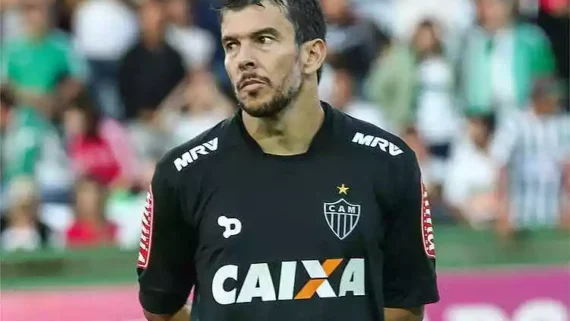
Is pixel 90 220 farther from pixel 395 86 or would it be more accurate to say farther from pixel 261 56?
pixel 261 56

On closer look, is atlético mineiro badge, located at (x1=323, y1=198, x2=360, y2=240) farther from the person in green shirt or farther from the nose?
the person in green shirt

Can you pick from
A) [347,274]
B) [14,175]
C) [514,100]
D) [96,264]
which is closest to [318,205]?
[347,274]

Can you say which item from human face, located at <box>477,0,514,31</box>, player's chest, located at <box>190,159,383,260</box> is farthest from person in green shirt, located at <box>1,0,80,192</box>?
player's chest, located at <box>190,159,383,260</box>

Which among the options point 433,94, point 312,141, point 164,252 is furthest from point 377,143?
point 433,94

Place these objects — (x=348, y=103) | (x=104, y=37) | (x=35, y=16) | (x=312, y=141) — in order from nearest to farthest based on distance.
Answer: (x=312, y=141) → (x=35, y=16) → (x=348, y=103) → (x=104, y=37)

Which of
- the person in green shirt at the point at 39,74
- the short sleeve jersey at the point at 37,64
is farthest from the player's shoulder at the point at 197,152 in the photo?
the short sleeve jersey at the point at 37,64

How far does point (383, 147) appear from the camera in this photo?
346 centimetres

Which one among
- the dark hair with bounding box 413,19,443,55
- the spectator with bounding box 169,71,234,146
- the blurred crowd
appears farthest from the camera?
the dark hair with bounding box 413,19,443,55

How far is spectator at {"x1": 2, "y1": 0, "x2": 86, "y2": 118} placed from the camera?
351 inches

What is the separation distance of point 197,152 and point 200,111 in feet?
18.0

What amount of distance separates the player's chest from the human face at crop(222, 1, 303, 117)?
208 mm

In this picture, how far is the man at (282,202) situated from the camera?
10.7 feet

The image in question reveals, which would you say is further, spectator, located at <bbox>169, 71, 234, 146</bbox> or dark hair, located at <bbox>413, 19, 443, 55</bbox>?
dark hair, located at <bbox>413, 19, 443, 55</bbox>

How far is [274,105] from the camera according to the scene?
10.7 ft
